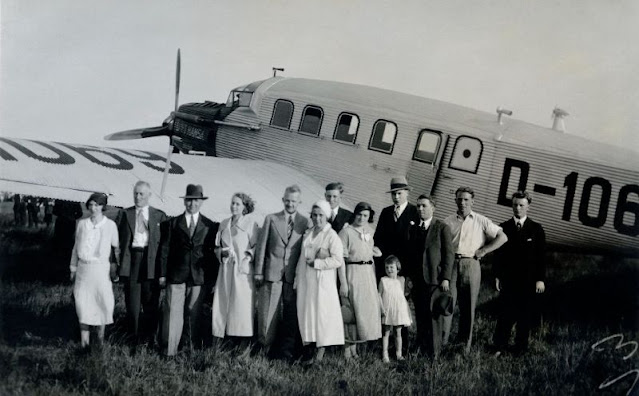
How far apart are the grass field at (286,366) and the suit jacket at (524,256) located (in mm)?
733

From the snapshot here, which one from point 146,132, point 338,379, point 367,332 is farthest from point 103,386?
point 146,132

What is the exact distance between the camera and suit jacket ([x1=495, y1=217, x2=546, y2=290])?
4953 mm

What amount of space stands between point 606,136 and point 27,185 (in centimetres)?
650

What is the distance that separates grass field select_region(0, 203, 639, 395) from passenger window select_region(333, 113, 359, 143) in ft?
10.6

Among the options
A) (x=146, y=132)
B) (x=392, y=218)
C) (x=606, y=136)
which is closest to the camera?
(x=392, y=218)

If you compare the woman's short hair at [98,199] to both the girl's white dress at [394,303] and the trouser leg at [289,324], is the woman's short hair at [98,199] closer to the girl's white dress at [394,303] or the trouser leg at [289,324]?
the trouser leg at [289,324]

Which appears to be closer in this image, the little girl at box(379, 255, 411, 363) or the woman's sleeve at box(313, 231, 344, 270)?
the woman's sleeve at box(313, 231, 344, 270)

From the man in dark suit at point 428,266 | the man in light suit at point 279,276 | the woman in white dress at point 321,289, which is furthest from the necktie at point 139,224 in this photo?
the man in dark suit at point 428,266

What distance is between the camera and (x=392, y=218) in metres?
5.12

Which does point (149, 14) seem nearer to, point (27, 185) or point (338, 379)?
point (27, 185)

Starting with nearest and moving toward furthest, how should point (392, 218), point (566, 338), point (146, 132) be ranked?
point (392, 218) → point (566, 338) → point (146, 132)

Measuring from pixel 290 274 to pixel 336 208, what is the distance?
871 millimetres

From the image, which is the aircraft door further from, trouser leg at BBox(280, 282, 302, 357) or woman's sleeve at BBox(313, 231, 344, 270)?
trouser leg at BBox(280, 282, 302, 357)

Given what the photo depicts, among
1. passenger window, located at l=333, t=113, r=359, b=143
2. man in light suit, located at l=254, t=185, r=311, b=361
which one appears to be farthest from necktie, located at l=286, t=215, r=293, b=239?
passenger window, located at l=333, t=113, r=359, b=143
